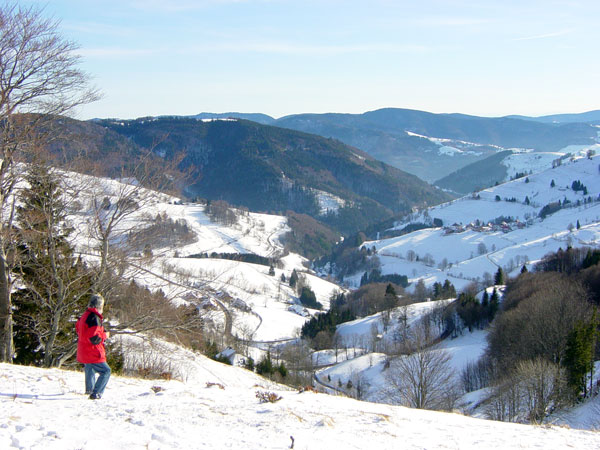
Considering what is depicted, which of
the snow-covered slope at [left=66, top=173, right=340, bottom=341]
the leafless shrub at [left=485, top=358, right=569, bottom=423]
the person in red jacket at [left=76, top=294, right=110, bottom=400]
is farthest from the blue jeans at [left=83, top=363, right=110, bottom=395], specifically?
the leafless shrub at [left=485, top=358, right=569, bottom=423]

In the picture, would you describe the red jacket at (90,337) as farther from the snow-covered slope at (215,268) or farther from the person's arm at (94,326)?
the snow-covered slope at (215,268)

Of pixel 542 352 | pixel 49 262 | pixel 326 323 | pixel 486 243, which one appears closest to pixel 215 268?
pixel 49 262

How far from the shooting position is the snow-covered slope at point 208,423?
7094 mm

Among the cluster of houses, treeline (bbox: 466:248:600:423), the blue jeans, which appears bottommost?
the cluster of houses

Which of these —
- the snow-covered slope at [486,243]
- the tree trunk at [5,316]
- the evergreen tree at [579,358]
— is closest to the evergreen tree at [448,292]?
the snow-covered slope at [486,243]

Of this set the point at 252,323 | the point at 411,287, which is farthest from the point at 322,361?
the point at 411,287

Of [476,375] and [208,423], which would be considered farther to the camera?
[476,375]

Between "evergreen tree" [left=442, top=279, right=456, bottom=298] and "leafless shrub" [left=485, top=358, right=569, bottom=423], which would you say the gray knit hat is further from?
"evergreen tree" [left=442, top=279, right=456, bottom=298]

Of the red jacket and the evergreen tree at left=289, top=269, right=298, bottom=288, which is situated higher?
the red jacket

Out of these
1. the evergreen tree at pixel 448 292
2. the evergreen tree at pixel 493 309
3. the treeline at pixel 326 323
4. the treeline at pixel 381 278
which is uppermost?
the evergreen tree at pixel 493 309

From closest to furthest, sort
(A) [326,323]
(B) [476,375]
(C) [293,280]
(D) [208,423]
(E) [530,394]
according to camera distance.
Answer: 1. (D) [208,423]
2. (E) [530,394]
3. (B) [476,375]
4. (A) [326,323]
5. (C) [293,280]

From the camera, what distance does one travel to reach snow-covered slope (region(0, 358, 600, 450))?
23.3ft

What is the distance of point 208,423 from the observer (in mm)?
8141

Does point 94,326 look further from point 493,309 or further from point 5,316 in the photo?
point 493,309
